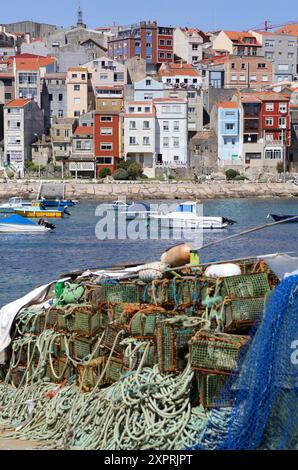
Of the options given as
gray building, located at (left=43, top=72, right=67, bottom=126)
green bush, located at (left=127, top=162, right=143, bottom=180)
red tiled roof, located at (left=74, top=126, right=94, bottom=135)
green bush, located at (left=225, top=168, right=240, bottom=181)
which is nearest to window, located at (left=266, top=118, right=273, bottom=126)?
green bush, located at (left=225, top=168, right=240, bottom=181)

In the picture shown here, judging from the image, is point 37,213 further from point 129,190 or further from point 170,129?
Result: point 170,129

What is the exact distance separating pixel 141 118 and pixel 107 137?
2.92m

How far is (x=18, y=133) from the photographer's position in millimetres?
73562

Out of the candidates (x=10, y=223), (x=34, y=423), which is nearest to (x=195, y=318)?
(x=34, y=423)

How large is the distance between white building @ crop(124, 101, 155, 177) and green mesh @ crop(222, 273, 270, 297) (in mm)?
64517

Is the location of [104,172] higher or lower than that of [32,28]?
lower

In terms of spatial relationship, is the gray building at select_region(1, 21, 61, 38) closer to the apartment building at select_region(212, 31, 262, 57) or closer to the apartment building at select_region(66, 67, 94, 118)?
the apartment building at select_region(212, 31, 262, 57)

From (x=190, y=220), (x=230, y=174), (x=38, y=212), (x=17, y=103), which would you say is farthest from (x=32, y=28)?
(x=190, y=220)

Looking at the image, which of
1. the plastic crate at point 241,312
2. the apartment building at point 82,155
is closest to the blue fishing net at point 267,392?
the plastic crate at point 241,312

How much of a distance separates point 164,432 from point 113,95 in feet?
232

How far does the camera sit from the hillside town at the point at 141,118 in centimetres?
7331

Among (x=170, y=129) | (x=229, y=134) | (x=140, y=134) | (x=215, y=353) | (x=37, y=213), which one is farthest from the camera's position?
(x=229, y=134)

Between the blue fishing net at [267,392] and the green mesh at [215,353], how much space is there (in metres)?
0.14

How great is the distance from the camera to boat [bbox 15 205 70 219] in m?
50.8
